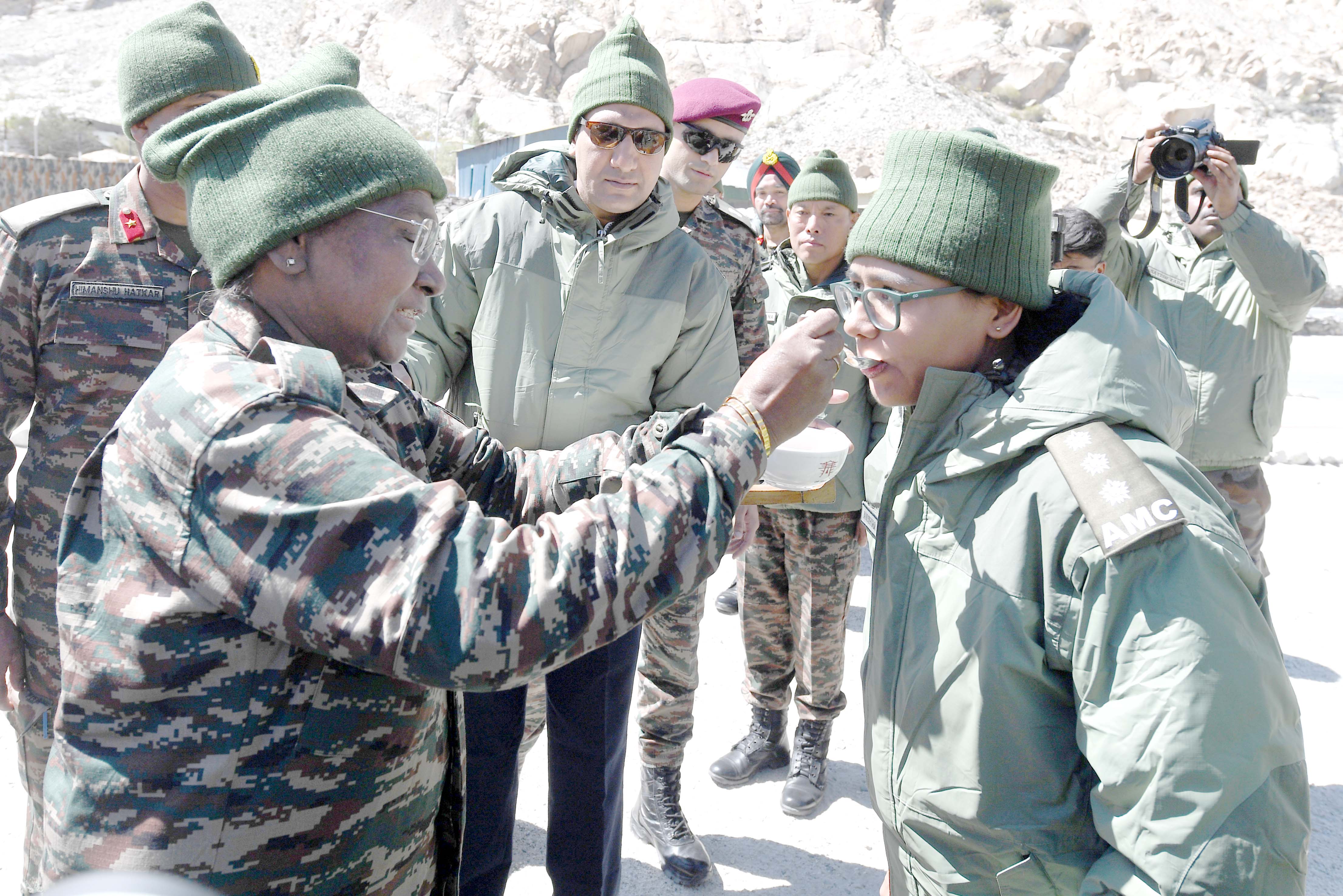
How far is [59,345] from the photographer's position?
232 centimetres

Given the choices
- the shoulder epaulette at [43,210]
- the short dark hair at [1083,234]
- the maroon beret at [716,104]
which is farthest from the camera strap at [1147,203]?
the shoulder epaulette at [43,210]

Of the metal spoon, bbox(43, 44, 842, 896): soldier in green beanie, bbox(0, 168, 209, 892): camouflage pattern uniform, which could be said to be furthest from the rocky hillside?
bbox(43, 44, 842, 896): soldier in green beanie

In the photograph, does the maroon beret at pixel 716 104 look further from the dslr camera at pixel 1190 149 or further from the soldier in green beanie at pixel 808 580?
the dslr camera at pixel 1190 149

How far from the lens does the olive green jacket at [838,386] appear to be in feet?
11.8

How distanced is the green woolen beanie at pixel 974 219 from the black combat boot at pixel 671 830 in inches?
83.1

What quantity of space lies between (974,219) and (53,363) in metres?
2.25

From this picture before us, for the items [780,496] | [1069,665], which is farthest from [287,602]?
[1069,665]

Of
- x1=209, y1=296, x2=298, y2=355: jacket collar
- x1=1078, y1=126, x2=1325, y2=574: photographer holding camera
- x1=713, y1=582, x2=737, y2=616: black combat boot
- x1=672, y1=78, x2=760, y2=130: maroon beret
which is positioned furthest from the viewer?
x1=713, y1=582, x2=737, y2=616: black combat boot

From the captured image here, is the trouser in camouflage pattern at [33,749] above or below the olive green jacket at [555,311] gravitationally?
below

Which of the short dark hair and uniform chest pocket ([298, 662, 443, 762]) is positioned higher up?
uniform chest pocket ([298, 662, 443, 762])

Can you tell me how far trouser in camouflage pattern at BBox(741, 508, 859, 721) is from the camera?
3.56 m

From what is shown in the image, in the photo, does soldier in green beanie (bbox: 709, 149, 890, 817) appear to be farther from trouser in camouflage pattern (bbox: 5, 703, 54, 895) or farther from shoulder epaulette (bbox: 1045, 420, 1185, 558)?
trouser in camouflage pattern (bbox: 5, 703, 54, 895)

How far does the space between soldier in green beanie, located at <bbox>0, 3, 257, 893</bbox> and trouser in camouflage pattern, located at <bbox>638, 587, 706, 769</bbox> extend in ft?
5.51

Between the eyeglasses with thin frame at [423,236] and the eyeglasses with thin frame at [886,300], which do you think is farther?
the eyeglasses with thin frame at [886,300]
